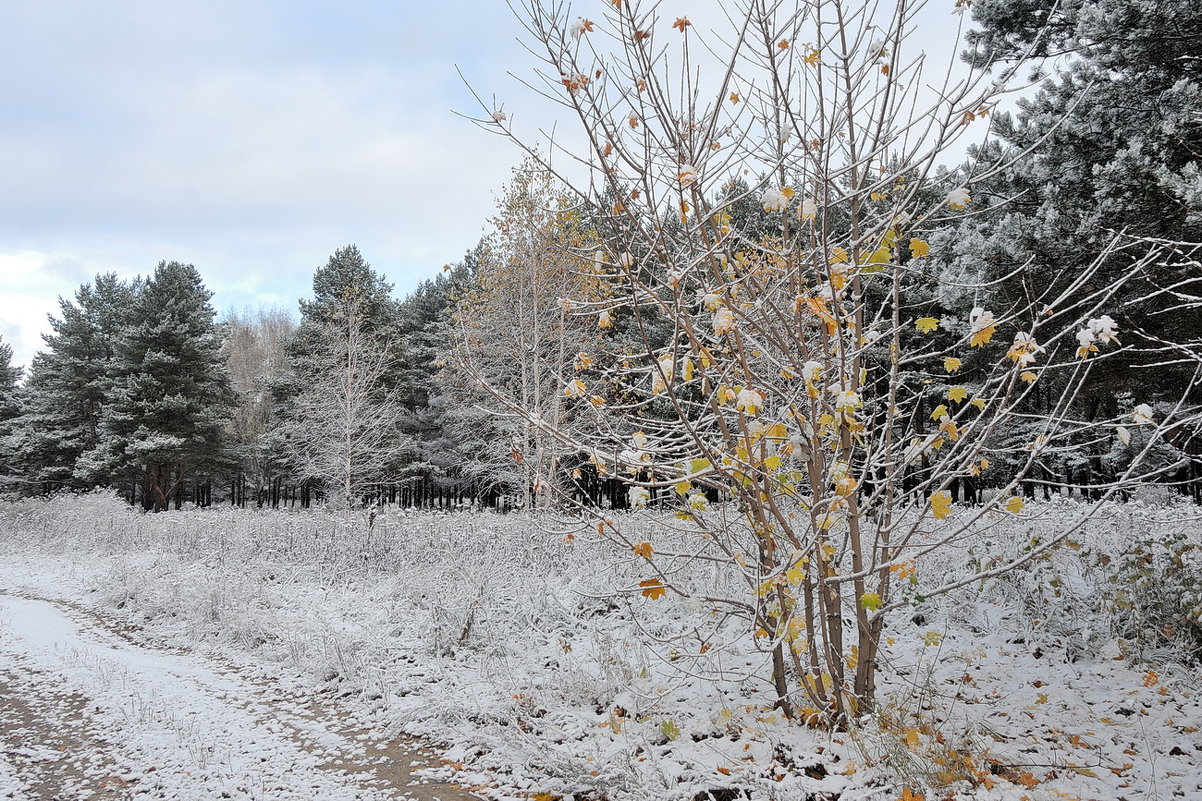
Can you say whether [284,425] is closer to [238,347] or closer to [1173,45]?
[238,347]

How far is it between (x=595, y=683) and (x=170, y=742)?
8.87 feet

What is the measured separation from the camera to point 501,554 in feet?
26.9

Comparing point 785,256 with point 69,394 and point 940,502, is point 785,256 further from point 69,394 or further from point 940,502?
point 69,394

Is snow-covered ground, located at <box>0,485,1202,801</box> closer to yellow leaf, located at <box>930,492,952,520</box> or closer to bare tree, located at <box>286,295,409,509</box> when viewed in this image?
yellow leaf, located at <box>930,492,952,520</box>

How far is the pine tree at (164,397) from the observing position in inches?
870

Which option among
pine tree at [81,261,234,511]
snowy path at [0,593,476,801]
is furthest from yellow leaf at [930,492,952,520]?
pine tree at [81,261,234,511]

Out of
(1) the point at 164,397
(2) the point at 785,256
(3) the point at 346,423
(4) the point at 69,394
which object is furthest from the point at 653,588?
(4) the point at 69,394

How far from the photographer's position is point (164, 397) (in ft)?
73.9

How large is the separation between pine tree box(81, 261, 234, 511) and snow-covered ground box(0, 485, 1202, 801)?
15566mm

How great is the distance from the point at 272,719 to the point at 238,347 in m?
38.3

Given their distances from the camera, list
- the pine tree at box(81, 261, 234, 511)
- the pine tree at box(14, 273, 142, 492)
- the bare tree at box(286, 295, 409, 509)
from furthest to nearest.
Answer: the pine tree at box(14, 273, 142, 492)
the pine tree at box(81, 261, 234, 511)
the bare tree at box(286, 295, 409, 509)

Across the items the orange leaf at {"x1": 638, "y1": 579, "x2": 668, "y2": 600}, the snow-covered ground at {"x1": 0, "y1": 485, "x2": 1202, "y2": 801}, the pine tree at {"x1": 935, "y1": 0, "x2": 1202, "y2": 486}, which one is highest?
the pine tree at {"x1": 935, "y1": 0, "x2": 1202, "y2": 486}

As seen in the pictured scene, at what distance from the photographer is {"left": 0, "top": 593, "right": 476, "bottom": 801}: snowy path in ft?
11.8

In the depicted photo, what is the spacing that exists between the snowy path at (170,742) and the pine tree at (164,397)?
18.6m
